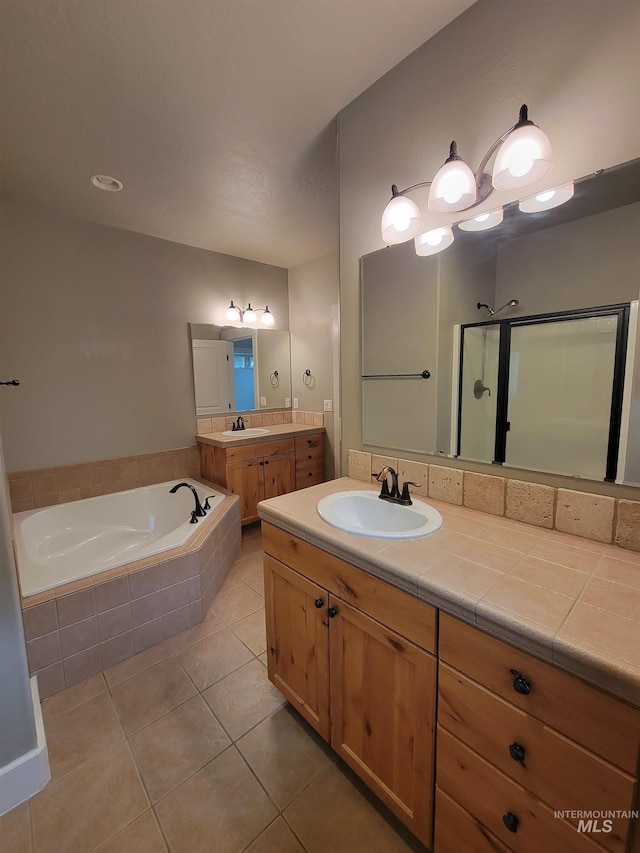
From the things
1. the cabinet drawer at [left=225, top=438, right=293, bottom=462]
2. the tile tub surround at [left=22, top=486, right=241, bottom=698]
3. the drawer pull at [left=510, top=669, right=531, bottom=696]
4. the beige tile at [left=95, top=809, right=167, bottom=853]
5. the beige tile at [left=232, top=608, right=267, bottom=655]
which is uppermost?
the cabinet drawer at [left=225, top=438, right=293, bottom=462]

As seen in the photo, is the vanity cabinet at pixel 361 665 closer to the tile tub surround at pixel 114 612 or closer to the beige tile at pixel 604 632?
the beige tile at pixel 604 632

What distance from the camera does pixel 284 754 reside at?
1283 mm

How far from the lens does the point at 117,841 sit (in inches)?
41.1

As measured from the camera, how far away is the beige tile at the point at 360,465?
1.65m

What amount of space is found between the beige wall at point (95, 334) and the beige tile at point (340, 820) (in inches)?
99.1

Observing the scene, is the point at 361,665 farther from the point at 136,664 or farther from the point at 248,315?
the point at 248,315

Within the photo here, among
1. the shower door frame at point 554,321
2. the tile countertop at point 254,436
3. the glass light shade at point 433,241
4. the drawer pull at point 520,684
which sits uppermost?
the glass light shade at point 433,241

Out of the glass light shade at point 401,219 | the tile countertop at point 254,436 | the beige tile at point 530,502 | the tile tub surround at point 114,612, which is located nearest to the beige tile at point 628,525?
the beige tile at point 530,502

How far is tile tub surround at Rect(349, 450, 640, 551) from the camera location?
962mm

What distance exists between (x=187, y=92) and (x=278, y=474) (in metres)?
2.57

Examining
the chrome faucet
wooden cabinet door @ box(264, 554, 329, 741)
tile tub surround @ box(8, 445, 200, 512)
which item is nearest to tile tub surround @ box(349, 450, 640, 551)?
the chrome faucet

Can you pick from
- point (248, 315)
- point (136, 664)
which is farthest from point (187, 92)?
point (136, 664)

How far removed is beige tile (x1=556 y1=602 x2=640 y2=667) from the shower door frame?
0.46 meters

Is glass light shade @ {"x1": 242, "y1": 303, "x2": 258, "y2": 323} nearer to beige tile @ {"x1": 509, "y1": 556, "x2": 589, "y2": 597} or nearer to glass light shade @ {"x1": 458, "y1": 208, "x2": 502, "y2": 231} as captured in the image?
glass light shade @ {"x1": 458, "y1": 208, "x2": 502, "y2": 231}
